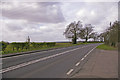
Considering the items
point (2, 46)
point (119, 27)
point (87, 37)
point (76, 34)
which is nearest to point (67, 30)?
point (76, 34)

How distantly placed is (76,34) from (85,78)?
65.7m

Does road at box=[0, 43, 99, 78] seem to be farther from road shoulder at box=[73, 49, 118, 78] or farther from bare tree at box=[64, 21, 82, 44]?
bare tree at box=[64, 21, 82, 44]

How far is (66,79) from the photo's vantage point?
20.0 feet

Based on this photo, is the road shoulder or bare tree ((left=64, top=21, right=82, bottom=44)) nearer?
the road shoulder

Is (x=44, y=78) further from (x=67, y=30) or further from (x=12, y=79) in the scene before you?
(x=67, y=30)

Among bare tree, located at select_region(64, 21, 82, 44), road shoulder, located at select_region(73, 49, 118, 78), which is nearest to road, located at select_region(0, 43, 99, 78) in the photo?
road shoulder, located at select_region(73, 49, 118, 78)

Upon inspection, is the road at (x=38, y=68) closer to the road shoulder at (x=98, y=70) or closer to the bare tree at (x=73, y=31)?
the road shoulder at (x=98, y=70)

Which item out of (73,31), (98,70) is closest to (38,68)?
(98,70)

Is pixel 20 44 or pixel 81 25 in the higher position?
pixel 81 25

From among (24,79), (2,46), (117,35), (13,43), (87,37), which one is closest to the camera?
(24,79)

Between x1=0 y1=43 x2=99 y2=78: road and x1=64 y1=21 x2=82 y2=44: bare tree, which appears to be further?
x1=64 y1=21 x2=82 y2=44: bare tree

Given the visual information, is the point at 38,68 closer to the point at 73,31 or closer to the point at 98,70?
the point at 98,70

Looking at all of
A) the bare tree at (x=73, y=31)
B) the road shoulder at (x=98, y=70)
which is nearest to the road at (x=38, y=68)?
the road shoulder at (x=98, y=70)

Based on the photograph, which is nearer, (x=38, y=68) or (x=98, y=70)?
(x=98, y=70)
